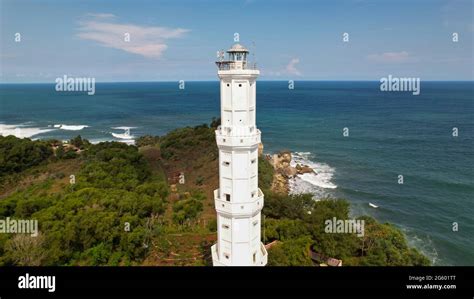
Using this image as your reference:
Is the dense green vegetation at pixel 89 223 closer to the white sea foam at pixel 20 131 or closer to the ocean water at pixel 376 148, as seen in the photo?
the ocean water at pixel 376 148

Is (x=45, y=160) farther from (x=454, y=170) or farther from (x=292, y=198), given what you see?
(x=454, y=170)

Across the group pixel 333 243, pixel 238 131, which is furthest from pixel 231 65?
pixel 333 243

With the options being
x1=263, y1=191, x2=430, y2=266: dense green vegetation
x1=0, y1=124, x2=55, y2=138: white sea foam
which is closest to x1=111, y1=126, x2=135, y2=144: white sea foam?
x1=0, y1=124, x2=55, y2=138: white sea foam

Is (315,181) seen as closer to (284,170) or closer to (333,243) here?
(284,170)

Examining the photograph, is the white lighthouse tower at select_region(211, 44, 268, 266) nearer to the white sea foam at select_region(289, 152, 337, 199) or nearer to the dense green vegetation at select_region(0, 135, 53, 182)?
the white sea foam at select_region(289, 152, 337, 199)

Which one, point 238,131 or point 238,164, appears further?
point 238,164
